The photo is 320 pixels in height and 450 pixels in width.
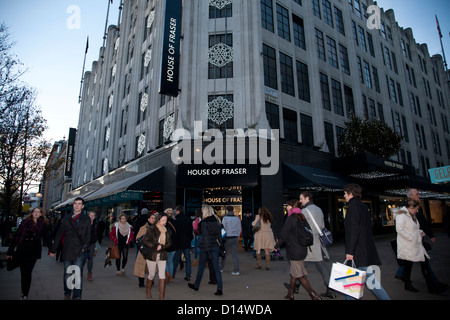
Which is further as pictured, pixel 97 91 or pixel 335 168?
pixel 97 91

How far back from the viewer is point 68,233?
→ 202 inches

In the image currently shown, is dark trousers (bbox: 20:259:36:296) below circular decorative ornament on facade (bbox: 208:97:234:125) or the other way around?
below

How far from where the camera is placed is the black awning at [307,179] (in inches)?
533

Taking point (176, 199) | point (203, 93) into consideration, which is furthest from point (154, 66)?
point (176, 199)

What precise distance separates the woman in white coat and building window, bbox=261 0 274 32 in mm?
14659

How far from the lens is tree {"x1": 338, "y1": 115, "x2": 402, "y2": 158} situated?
55.2 feet

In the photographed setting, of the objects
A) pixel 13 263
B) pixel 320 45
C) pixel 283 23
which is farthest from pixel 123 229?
pixel 320 45

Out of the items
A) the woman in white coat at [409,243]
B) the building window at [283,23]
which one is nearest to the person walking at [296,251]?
the woman in white coat at [409,243]

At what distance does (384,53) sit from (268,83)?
19191 millimetres

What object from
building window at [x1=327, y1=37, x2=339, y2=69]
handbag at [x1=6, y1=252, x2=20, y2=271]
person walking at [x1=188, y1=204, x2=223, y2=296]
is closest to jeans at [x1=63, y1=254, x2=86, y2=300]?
handbag at [x1=6, y1=252, x2=20, y2=271]

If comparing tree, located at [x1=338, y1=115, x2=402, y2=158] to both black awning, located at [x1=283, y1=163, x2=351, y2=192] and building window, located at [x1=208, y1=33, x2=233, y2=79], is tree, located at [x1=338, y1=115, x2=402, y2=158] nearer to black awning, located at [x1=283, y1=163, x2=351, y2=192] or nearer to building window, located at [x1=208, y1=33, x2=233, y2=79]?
black awning, located at [x1=283, y1=163, x2=351, y2=192]

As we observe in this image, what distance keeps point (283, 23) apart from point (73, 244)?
60.0 ft

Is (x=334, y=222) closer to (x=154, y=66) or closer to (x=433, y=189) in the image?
(x=433, y=189)
